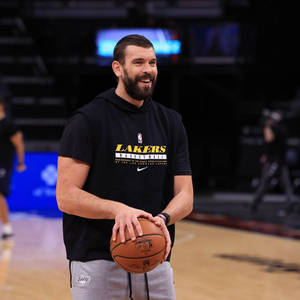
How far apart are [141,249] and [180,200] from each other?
1.06ft

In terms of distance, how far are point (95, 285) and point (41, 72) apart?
47.0ft

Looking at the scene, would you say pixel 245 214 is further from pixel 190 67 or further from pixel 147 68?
pixel 147 68

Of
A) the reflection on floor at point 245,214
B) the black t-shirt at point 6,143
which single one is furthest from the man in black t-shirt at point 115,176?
the reflection on floor at point 245,214

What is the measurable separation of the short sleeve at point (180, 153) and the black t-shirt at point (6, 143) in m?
5.54

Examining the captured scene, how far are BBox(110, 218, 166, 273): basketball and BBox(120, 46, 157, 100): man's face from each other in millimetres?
525

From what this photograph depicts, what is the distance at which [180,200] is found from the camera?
2635 mm

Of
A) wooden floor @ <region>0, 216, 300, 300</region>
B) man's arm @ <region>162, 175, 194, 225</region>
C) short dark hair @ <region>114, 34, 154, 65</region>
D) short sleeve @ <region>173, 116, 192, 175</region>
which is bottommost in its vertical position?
wooden floor @ <region>0, 216, 300, 300</region>

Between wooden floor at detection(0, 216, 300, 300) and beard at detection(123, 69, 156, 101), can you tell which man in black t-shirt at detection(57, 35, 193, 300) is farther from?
wooden floor at detection(0, 216, 300, 300)

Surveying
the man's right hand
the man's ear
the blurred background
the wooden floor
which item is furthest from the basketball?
the blurred background

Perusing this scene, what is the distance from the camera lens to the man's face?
2500 millimetres

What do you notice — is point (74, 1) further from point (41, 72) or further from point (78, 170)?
point (78, 170)

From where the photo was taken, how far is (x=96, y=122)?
2543 millimetres

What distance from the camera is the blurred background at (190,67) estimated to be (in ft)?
49.6

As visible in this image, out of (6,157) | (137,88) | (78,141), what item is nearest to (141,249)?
(78,141)
